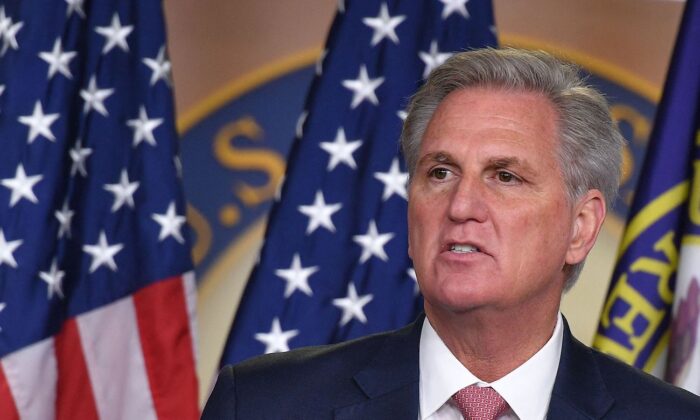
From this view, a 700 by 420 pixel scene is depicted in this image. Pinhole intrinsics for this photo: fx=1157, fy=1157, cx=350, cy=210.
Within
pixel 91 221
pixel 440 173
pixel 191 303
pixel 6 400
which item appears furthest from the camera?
pixel 191 303

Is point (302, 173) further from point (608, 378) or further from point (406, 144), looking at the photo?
point (608, 378)

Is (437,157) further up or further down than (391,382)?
further up

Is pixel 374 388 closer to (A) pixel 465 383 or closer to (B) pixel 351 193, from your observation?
(A) pixel 465 383

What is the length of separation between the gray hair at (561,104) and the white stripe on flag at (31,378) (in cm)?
157

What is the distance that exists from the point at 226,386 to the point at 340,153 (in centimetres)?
149

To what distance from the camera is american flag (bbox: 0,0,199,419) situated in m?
3.41

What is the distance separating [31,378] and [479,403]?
1741mm

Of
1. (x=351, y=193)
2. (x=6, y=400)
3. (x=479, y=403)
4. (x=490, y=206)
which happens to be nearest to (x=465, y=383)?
(x=479, y=403)

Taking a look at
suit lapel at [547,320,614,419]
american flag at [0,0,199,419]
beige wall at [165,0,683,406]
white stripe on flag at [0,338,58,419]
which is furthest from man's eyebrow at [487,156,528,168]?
beige wall at [165,0,683,406]

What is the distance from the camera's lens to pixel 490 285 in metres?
2.08

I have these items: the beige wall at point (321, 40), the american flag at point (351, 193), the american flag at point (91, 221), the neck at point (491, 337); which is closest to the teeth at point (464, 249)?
the neck at point (491, 337)

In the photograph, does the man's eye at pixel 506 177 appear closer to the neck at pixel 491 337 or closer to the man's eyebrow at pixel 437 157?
the man's eyebrow at pixel 437 157

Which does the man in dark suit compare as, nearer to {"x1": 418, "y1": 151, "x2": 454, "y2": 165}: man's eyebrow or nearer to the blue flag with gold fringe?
{"x1": 418, "y1": 151, "x2": 454, "y2": 165}: man's eyebrow

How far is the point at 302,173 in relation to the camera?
3.57 meters
